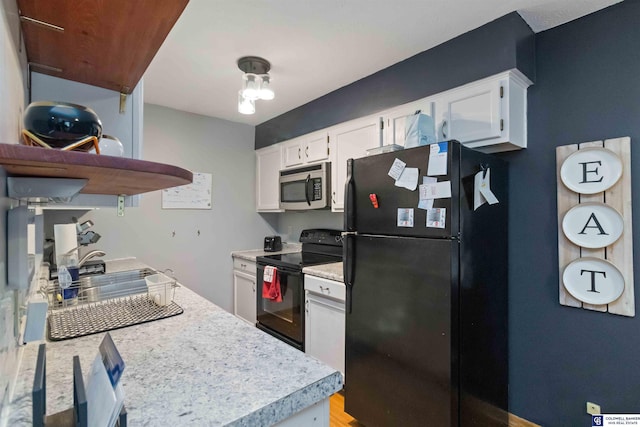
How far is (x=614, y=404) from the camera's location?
161 centimetres

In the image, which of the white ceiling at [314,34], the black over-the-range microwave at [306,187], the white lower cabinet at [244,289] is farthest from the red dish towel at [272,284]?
the white ceiling at [314,34]

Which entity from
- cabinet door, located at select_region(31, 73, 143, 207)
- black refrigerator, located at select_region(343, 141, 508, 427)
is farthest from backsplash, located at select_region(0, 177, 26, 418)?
black refrigerator, located at select_region(343, 141, 508, 427)

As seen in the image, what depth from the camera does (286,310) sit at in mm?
2742

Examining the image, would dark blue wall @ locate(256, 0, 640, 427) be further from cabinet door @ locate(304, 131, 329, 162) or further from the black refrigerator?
cabinet door @ locate(304, 131, 329, 162)

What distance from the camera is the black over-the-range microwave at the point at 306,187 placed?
283 cm

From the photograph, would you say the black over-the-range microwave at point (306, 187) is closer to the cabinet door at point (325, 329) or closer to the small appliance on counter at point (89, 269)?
the cabinet door at point (325, 329)

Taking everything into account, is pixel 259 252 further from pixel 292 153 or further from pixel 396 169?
pixel 396 169

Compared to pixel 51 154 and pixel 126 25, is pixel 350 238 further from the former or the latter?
pixel 51 154

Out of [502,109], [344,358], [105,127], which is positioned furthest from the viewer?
[344,358]

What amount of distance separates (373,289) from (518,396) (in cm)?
111

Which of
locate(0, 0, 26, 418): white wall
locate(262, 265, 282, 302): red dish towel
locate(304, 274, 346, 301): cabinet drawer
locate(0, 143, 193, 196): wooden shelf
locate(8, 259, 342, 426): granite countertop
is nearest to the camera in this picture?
locate(0, 143, 193, 196): wooden shelf

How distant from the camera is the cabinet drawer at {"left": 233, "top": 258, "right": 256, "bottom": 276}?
321 centimetres

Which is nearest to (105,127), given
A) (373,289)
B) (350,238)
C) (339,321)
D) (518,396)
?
(350,238)

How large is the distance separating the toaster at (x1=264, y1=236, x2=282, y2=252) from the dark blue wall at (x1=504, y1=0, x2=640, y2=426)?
233cm
